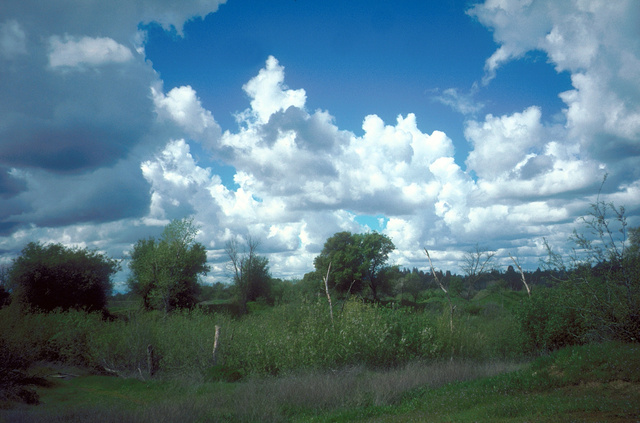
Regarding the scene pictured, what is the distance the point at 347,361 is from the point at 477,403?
304 inches

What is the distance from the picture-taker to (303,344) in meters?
17.3

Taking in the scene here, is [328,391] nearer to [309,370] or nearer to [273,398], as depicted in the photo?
[273,398]

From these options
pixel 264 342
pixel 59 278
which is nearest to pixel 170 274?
pixel 59 278

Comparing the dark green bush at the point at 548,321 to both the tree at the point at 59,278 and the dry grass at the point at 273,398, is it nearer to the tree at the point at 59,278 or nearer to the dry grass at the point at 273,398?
the dry grass at the point at 273,398

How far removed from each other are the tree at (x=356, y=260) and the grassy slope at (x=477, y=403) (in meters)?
36.0

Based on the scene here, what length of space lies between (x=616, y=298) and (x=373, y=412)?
938cm

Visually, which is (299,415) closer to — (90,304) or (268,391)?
(268,391)

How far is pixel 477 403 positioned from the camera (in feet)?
34.0

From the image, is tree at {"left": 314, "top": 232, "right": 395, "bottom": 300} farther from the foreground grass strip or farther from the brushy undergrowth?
the foreground grass strip

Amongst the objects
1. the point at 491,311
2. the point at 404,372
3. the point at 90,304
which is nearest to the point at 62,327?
the point at 90,304

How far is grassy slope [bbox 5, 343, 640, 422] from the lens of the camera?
28.1 feet

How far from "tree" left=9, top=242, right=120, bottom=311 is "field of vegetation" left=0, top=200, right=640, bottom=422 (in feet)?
0.86

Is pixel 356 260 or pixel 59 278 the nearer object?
pixel 59 278

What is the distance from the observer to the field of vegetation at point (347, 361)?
→ 10.3m
